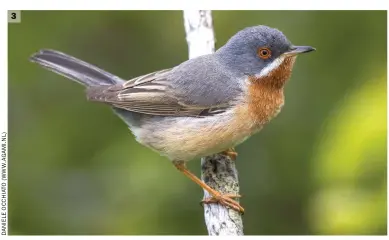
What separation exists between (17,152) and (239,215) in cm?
188

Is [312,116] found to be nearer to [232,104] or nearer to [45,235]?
[232,104]

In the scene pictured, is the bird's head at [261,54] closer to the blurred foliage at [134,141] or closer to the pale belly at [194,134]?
the pale belly at [194,134]

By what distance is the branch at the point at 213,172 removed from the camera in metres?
3.37

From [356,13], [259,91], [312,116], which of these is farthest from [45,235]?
[356,13]

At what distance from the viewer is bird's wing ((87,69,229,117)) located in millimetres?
3703

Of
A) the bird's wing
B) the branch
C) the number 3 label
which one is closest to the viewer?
the branch

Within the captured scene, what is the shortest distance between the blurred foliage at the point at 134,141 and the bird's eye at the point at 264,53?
25.1 inches

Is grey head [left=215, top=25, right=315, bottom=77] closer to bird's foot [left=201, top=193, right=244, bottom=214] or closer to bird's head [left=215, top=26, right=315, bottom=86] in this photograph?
bird's head [left=215, top=26, right=315, bottom=86]

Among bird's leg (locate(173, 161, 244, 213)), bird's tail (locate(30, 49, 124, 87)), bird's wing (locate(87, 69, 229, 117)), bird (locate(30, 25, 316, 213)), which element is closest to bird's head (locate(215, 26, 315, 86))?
bird (locate(30, 25, 316, 213))

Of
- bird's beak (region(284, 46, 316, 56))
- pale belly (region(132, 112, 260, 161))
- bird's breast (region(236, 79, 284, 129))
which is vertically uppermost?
bird's beak (region(284, 46, 316, 56))

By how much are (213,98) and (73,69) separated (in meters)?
1.11

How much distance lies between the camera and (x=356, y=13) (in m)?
4.31

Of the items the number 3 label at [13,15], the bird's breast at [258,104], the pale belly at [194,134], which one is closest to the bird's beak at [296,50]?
the bird's breast at [258,104]
